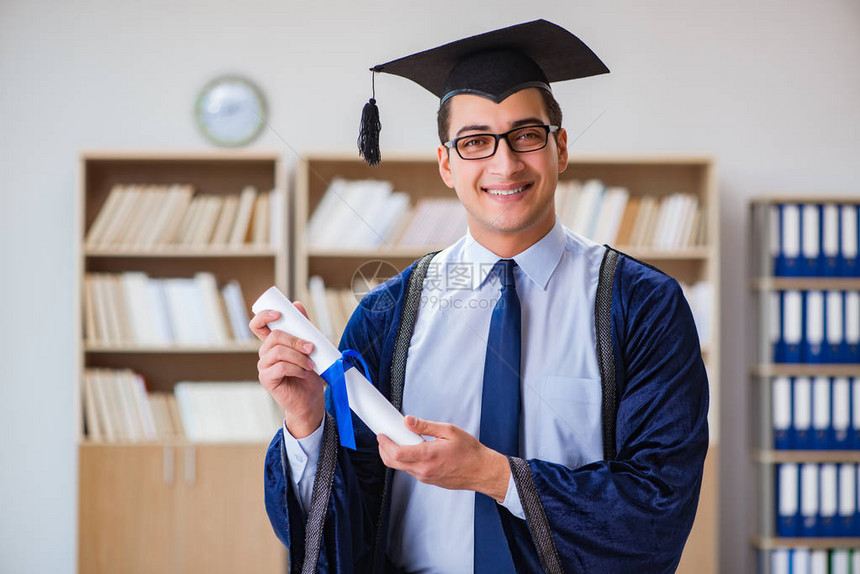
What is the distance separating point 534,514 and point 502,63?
2.26 feet

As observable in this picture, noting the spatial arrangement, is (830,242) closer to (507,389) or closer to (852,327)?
(852,327)

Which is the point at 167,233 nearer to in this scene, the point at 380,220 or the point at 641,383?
the point at 380,220

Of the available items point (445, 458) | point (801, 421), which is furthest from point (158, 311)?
point (801, 421)

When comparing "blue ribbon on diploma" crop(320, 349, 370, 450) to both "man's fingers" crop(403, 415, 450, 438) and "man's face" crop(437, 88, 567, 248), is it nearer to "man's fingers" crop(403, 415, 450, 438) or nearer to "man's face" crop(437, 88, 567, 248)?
"man's fingers" crop(403, 415, 450, 438)

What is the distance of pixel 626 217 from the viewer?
11.3 ft

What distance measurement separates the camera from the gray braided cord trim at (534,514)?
3.58ft

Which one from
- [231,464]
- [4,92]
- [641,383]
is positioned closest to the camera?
[641,383]

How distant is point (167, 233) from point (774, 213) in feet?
8.48

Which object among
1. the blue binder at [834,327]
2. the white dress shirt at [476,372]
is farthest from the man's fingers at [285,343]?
the blue binder at [834,327]

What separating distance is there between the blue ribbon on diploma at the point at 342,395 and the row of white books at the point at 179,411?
230 centimetres

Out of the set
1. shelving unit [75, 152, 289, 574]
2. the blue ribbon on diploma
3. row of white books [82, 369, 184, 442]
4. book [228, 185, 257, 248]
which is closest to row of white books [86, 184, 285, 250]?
book [228, 185, 257, 248]

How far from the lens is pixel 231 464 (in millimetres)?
3250

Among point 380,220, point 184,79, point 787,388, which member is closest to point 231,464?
point 380,220

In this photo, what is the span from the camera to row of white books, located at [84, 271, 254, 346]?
334 centimetres
